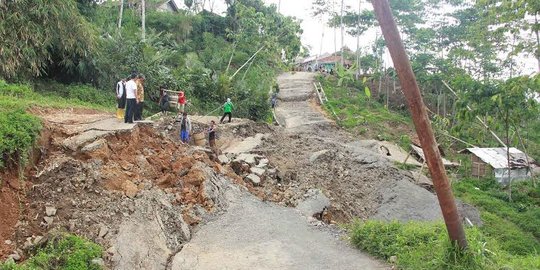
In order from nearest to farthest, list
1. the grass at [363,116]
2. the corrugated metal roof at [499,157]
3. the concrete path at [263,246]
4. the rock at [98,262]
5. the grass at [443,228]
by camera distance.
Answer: the rock at [98,262] < the grass at [443,228] < the concrete path at [263,246] < the corrugated metal roof at [499,157] < the grass at [363,116]

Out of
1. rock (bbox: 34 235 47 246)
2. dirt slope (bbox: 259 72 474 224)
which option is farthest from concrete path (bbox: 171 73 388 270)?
rock (bbox: 34 235 47 246)

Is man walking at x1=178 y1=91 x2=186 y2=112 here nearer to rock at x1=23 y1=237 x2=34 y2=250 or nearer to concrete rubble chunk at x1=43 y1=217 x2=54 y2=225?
concrete rubble chunk at x1=43 y1=217 x2=54 y2=225

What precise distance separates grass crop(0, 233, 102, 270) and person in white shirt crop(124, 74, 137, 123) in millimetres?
4645

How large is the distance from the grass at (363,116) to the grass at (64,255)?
66.2 feet

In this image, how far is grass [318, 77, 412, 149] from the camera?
83.5 feet

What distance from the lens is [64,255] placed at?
5.82m

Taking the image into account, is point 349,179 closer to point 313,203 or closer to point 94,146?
point 313,203

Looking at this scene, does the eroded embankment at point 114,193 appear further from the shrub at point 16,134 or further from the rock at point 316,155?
the rock at point 316,155

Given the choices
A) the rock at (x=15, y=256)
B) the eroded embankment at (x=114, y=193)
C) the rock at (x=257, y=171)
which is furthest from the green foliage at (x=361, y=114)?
the rock at (x=15, y=256)

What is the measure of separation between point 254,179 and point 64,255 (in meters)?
6.56

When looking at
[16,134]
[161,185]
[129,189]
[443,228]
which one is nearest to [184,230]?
[129,189]

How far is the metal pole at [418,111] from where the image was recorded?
215 inches

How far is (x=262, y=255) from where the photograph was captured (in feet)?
24.5

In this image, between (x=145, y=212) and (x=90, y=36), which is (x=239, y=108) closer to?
(x=90, y=36)
